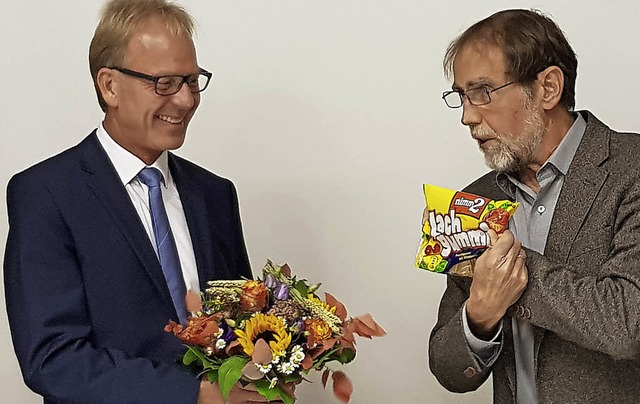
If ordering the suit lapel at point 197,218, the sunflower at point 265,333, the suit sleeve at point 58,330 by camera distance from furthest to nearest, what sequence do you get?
1. the suit lapel at point 197,218
2. the suit sleeve at point 58,330
3. the sunflower at point 265,333

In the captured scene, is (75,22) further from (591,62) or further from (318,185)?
(591,62)

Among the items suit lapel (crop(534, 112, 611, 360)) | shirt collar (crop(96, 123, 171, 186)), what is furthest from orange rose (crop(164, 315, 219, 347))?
suit lapel (crop(534, 112, 611, 360))

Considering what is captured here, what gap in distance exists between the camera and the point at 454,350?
80.9 inches

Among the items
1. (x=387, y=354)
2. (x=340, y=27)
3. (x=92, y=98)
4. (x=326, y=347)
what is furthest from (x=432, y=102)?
(x=326, y=347)

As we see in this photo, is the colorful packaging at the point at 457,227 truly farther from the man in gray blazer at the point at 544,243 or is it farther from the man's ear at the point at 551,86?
the man's ear at the point at 551,86

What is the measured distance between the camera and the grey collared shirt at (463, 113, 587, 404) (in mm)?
2061

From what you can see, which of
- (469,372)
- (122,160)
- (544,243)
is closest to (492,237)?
(544,243)

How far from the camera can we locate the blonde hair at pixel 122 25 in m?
2.12

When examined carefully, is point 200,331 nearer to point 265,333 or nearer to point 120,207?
point 265,333

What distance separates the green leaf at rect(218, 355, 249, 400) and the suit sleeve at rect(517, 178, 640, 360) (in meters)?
0.54

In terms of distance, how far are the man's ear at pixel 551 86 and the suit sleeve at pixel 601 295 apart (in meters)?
0.25

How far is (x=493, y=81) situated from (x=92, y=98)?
1.28 meters

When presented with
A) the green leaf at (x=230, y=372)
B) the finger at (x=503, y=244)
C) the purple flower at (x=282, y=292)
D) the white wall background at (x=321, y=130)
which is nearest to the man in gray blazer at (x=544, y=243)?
the finger at (x=503, y=244)

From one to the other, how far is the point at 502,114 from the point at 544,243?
27cm
